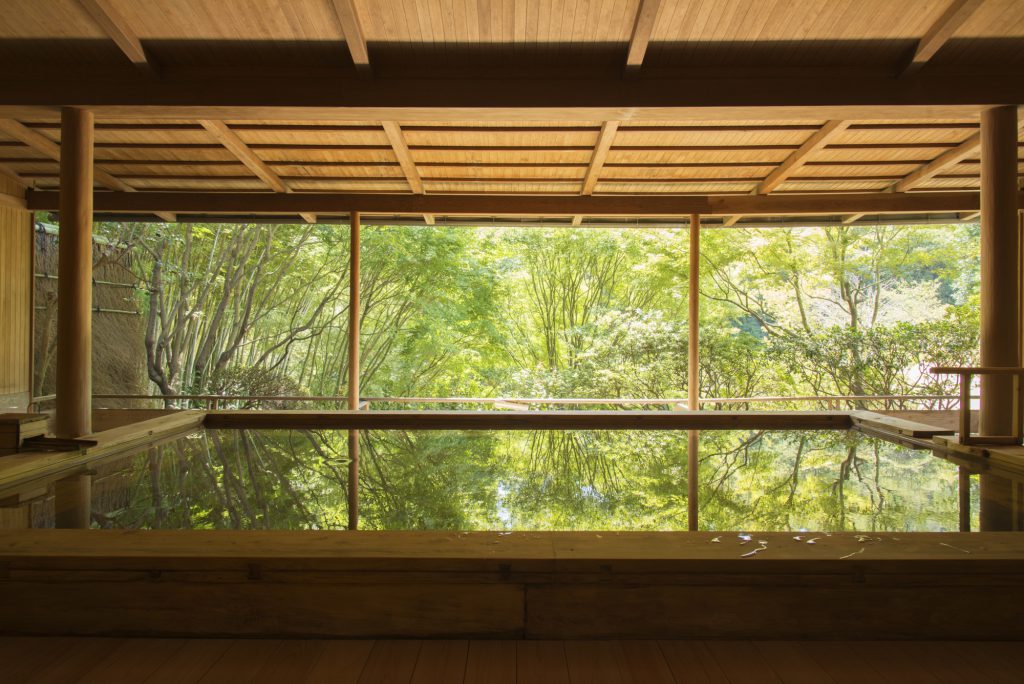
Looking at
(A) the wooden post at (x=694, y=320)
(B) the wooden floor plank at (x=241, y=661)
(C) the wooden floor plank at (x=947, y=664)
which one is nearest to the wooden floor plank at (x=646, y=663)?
(C) the wooden floor plank at (x=947, y=664)

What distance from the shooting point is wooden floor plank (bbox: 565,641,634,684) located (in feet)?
5.59

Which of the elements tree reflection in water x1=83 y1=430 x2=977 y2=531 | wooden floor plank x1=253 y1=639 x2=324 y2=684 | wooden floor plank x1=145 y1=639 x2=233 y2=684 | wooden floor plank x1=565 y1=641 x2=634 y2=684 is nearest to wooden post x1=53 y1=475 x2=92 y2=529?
tree reflection in water x1=83 y1=430 x2=977 y2=531

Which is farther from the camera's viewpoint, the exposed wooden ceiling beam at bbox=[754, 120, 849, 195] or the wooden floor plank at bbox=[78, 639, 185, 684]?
the exposed wooden ceiling beam at bbox=[754, 120, 849, 195]

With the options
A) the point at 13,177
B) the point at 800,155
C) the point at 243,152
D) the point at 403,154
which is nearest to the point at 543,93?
the point at 403,154

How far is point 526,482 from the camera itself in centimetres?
357

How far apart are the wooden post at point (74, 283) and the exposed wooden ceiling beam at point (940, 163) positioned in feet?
23.2

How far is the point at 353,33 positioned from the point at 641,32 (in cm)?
178

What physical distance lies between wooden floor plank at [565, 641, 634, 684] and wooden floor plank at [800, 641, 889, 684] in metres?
0.57

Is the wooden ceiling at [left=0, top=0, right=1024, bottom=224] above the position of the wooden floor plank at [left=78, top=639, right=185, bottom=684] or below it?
above

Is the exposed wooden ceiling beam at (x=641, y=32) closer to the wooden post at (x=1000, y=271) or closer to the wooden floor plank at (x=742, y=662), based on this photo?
the wooden post at (x=1000, y=271)

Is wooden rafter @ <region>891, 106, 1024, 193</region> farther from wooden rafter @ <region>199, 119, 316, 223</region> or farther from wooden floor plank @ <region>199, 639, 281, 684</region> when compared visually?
wooden rafter @ <region>199, 119, 316, 223</region>

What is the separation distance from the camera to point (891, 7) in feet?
12.2

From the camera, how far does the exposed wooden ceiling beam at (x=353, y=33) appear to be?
11.9ft

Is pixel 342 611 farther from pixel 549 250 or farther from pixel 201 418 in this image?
pixel 549 250
